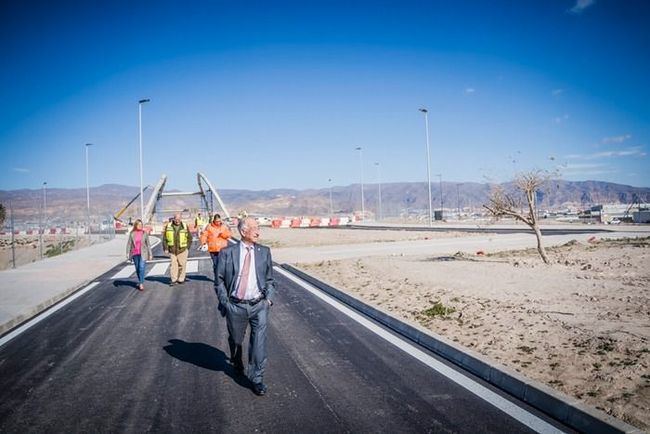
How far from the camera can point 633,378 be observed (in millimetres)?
4418

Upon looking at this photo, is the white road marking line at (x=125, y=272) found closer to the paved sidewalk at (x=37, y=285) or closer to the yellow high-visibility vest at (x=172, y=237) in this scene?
the paved sidewalk at (x=37, y=285)

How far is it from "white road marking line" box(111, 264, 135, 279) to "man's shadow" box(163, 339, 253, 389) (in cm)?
879

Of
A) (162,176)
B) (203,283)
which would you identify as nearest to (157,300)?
(203,283)

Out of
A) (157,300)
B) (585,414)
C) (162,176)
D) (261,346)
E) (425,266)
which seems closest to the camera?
(585,414)

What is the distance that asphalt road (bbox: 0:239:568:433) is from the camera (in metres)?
3.96

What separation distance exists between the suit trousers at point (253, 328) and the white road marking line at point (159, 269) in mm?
10522

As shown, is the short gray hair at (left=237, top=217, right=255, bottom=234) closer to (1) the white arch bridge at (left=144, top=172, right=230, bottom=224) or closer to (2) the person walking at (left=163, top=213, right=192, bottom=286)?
(2) the person walking at (left=163, top=213, right=192, bottom=286)

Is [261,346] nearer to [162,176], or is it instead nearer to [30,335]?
[30,335]

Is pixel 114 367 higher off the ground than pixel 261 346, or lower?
lower

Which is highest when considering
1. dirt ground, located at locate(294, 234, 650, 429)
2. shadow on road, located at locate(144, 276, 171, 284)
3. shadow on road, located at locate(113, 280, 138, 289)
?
dirt ground, located at locate(294, 234, 650, 429)

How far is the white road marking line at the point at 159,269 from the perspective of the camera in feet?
47.5

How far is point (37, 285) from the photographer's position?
1226cm

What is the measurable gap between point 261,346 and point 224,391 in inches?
25.3

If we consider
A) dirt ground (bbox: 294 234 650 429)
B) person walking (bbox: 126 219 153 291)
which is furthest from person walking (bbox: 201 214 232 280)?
dirt ground (bbox: 294 234 650 429)
